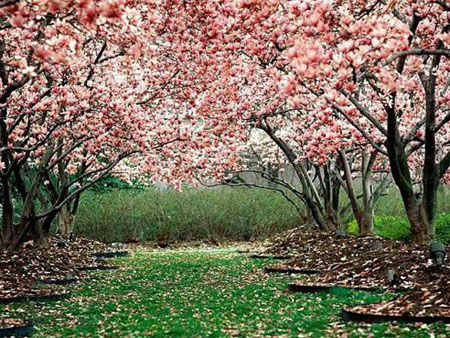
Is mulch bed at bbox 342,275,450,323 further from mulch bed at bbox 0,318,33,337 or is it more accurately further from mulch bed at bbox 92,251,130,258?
mulch bed at bbox 92,251,130,258

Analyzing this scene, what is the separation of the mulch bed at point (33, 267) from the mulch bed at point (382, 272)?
325cm

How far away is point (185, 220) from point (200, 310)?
1616 cm

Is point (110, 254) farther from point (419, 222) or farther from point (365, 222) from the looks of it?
point (419, 222)

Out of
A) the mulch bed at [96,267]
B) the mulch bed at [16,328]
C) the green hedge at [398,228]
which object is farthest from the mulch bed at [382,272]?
the green hedge at [398,228]

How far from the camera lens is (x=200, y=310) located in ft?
25.2

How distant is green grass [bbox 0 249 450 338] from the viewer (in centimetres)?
618

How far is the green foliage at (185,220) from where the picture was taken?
23641 mm

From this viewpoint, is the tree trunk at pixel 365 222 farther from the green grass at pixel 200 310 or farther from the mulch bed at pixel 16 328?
the mulch bed at pixel 16 328

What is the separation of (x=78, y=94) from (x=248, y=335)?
452 cm

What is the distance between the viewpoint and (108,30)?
5035mm

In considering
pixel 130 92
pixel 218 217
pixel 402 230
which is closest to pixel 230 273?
pixel 130 92

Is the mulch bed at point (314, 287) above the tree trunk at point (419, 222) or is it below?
below

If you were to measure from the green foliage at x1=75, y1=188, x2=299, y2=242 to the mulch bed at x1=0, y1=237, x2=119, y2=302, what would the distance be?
8654 millimetres

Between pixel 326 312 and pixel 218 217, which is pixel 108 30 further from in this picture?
pixel 218 217
